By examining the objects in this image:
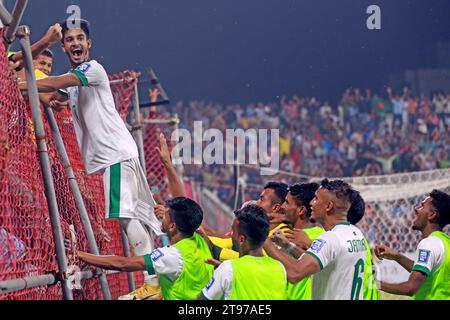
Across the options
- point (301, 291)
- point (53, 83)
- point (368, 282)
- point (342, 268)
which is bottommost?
→ point (301, 291)

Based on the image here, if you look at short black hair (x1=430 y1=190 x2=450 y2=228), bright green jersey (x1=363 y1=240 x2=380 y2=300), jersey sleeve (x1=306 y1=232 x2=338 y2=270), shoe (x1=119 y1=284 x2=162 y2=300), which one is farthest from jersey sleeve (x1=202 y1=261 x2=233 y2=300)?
short black hair (x1=430 y1=190 x2=450 y2=228)

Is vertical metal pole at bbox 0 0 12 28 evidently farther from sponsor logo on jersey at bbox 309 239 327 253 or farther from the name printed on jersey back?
the name printed on jersey back

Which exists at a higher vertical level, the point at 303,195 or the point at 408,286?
the point at 303,195

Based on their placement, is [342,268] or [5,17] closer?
[5,17]

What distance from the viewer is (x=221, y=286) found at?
16.1 feet

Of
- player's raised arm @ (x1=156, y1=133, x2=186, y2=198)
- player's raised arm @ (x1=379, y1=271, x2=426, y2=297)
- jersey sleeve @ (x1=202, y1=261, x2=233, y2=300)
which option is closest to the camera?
jersey sleeve @ (x1=202, y1=261, x2=233, y2=300)

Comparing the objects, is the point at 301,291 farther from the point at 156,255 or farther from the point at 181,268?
the point at 156,255

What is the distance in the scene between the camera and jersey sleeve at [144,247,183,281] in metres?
5.55

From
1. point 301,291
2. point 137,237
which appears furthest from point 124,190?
point 301,291

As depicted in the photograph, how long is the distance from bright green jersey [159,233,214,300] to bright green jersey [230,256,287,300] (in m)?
0.76

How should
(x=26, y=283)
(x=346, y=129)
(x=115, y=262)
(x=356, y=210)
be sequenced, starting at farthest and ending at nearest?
1. (x=346, y=129)
2. (x=356, y=210)
3. (x=115, y=262)
4. (x=26, y=283)

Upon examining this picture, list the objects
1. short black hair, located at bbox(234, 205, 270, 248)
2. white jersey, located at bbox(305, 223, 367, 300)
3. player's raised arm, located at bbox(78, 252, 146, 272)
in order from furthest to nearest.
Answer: player's raised arm, located at bbox(78, 252, 146, 272)
white jersey, located at bbox(305, 223, 367, 300)
short black hair, located at bbox(234, 205, 270, 248)

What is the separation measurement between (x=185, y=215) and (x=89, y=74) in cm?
109

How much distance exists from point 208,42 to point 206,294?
18424mm
